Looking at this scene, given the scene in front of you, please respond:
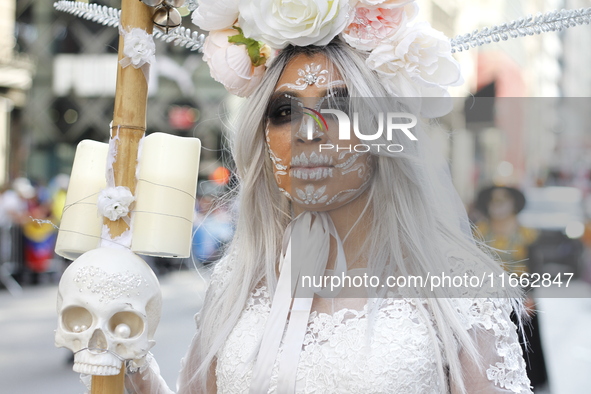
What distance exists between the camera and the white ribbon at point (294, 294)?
175 cm

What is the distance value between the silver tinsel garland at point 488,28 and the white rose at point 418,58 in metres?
0.14

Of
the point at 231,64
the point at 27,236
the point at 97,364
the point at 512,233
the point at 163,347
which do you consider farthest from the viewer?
the point at 27,236

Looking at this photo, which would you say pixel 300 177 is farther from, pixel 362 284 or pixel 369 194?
pixel 362 284

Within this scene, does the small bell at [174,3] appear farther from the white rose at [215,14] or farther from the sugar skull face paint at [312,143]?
the sugar skull face paint at [312,143]

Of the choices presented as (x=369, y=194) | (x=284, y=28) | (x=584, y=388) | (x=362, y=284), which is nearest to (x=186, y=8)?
(x=284, y=28)

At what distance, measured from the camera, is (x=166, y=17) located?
1.78m

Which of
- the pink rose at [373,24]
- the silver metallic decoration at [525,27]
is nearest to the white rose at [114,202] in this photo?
the pink rose at [373,24]

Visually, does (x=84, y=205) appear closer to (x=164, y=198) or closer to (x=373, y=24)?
(x=164, y=198)

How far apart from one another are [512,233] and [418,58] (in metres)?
2.61

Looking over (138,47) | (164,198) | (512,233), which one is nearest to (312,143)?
(164,198)

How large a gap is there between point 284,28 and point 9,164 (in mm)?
21055

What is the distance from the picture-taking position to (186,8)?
1.95 m

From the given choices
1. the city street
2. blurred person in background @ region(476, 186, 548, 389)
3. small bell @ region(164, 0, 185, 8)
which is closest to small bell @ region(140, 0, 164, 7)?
small bell @ region(164, 0, 185, 8)

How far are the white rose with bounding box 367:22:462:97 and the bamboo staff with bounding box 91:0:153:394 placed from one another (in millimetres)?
626
